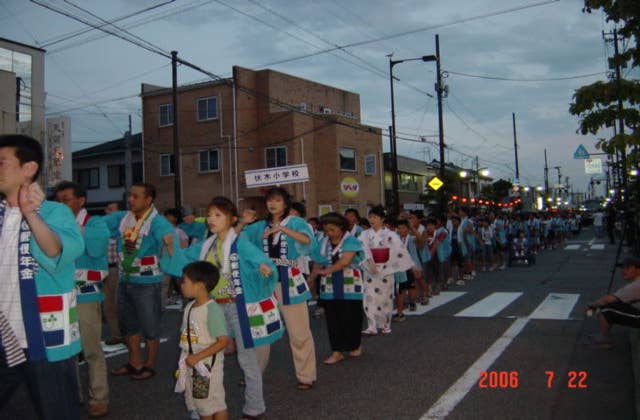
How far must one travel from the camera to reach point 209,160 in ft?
101

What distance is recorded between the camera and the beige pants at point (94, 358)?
16.3 ft

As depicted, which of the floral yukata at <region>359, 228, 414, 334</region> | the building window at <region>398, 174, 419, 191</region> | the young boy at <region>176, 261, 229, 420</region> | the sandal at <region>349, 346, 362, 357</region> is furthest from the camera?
the building window at <region>398, 174, 419, 191</region>

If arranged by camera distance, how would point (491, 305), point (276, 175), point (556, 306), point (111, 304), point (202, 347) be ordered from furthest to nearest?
point (276, 175)
point (491, 305)
point (556, 306)
point (111, 304)
point (202, 347)

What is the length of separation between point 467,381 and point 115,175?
33290 millimetres

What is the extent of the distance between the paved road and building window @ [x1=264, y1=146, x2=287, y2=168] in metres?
21.2

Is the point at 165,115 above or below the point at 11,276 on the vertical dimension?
above

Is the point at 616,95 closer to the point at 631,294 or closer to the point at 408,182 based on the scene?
the point at 631,294

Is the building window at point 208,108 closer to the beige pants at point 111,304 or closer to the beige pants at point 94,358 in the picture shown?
the beige pants at point 111,304

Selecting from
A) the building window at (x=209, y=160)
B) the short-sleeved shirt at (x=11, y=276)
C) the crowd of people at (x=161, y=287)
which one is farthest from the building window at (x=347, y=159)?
the short-sleeved shirt at (x=11, y=276)

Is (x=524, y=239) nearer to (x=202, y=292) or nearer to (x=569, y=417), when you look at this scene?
(x=569, y=417)

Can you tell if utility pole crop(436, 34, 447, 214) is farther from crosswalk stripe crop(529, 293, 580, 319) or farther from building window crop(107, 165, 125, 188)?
building window crop(107, 165, 125, 188)

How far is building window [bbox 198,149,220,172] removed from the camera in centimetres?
3059
